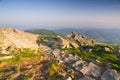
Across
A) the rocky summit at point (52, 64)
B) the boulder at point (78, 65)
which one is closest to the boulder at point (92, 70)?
the rocky summit at point (52, 64)

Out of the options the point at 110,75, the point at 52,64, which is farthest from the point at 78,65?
the point at 110,75

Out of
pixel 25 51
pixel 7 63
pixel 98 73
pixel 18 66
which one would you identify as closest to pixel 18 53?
pixel 25 51

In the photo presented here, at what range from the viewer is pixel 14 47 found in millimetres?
70500

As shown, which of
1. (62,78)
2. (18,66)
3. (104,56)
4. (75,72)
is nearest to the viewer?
(62,78)

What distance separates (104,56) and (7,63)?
3104 centimetres

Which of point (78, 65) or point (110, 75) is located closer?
point (110, 75)

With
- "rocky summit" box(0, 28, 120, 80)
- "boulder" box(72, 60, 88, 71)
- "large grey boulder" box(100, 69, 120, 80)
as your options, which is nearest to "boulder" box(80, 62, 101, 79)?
"rocky summit" box(0, 28, 120, 80)

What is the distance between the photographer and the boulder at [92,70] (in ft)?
147

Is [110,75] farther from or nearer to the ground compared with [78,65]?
farther from the ground

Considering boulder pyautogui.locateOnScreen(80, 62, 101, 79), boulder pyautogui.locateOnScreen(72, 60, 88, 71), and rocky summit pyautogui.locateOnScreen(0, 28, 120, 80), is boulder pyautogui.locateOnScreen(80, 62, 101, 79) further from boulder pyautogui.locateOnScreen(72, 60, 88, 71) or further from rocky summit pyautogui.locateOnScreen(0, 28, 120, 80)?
boulder pyautogui.locateOnScreen(72, 60, 88, 71)

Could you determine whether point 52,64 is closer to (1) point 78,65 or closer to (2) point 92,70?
(1) point 78,65

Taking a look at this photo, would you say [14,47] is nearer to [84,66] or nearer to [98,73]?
[84,66]

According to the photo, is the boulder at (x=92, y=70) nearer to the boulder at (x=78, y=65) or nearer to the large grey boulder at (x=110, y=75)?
the boulder at (x=78, y=65)

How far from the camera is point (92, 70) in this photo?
154 ft
